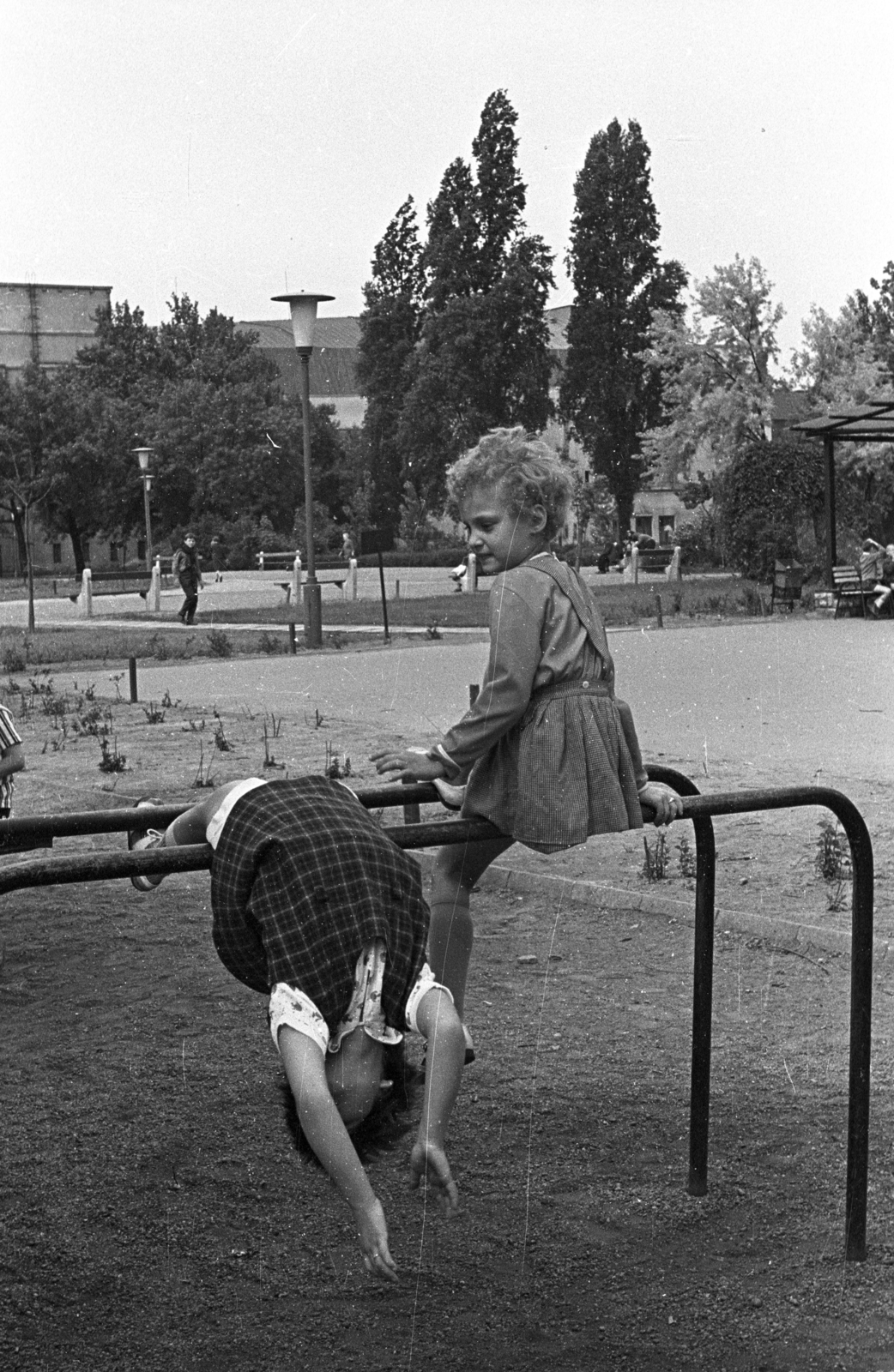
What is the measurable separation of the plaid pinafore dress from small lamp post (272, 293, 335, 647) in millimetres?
18937

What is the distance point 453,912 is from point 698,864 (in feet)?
1.90

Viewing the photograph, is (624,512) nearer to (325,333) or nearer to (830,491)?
(830,491)

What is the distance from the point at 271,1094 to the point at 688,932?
7.45 ft

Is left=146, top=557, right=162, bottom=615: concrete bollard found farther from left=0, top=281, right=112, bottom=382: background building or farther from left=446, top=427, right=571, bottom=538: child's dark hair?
left=0, top=281, right=112, bottom=382: background building

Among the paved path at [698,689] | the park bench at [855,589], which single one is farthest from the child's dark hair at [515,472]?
the park bench at [855,589]

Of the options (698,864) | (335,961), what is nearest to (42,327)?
(698,864)

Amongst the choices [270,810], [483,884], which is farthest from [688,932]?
[270,810]

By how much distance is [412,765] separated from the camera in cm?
332

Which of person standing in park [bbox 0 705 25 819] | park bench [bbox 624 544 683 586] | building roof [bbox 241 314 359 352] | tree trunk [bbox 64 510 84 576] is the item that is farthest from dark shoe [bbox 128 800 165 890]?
building roof [bbox 241 314 359 352]

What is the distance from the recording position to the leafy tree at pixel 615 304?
2815 inches

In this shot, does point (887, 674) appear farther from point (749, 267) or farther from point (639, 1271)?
point (749, 267)

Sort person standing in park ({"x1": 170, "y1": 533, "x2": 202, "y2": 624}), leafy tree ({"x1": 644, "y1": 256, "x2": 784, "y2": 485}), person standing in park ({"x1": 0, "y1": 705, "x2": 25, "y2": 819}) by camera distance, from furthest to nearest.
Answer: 1. leafy tree ({"x1": 644, "y1": 256, "x2": 784, "y2": 485})
2. person standing in park ({"x1": 170, "y1": 533, "x2": 202, "y2": 624})
3. person standing in park ({"x1": 0, "y1": 705, "x2": 25, "y2": 819})

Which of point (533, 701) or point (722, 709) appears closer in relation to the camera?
point (533, 701)

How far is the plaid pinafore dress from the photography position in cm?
337
